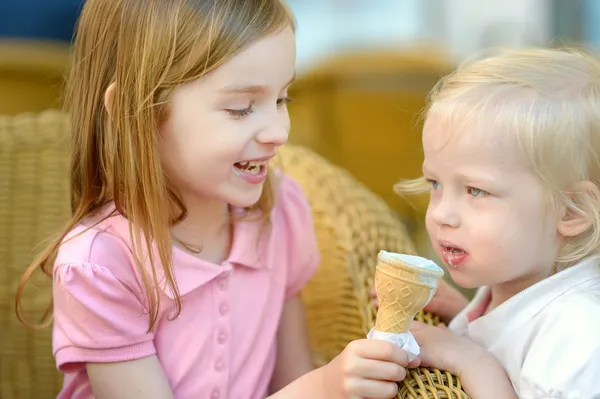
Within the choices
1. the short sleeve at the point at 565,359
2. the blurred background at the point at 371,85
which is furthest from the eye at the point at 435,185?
the blurred background at the point at 371,85

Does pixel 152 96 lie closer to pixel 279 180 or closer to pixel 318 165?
pixel 279 180

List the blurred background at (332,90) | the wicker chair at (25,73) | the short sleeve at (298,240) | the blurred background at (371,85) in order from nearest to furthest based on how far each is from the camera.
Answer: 1. the short sleeve at (298,240)
2. the blurred background at (332,90)
3. the wicker chair at (25,73)
4. the blurred background at (371,85)

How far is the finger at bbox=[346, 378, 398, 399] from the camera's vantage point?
3.60ft

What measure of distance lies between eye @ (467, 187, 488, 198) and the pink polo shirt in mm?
418

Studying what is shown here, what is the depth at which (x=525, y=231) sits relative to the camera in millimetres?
1144

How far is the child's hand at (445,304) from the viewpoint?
142 cm

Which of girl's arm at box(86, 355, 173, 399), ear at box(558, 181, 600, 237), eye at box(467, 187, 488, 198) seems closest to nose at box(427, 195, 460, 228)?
eye at box(467, 187, 488, 198)

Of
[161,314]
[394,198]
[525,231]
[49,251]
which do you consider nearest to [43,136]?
[49,251]

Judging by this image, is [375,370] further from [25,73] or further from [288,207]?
[25,73]

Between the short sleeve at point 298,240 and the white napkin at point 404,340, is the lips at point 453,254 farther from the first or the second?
the short sleeve at point 298,240

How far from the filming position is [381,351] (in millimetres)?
1084

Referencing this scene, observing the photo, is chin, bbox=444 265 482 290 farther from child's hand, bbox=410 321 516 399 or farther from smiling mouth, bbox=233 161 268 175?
smiling mouth, bbox=233 161 268 175

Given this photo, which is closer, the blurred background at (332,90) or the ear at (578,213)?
the ear at (578,213)

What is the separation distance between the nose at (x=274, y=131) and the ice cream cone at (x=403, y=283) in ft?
0.85
